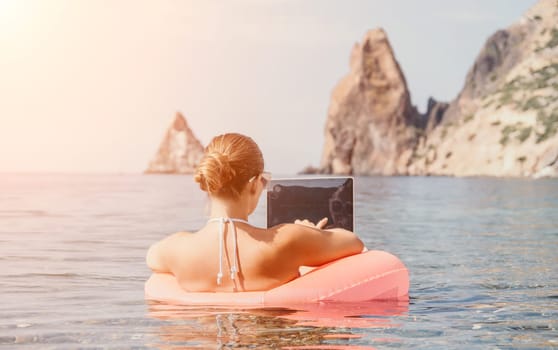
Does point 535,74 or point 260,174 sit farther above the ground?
point 535,74

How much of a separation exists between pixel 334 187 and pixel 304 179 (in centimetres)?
31

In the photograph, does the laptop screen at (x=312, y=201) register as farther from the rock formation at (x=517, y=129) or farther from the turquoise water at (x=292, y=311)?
the rock formation at (x=517, y=129)

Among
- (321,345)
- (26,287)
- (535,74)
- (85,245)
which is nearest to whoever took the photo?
(321,345)

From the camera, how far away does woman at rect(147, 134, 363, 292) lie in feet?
21.2

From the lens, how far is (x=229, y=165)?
252 inches

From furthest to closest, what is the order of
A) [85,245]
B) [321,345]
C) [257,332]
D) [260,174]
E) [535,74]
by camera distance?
[535,74] → [85,245] → [260,174] → [257,332] → [321,345]

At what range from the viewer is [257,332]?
20.0 ft

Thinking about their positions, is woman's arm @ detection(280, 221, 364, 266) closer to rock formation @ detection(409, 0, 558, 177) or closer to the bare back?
the bare back

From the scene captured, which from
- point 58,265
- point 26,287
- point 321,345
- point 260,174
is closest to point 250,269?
point 260,174

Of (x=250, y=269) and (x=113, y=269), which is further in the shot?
(x=113, y=269)

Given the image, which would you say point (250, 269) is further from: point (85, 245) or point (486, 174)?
point (486, 174)

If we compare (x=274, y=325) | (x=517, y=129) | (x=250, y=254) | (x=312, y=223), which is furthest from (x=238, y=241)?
(x=517, y=129)

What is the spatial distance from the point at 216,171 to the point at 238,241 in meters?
0.60

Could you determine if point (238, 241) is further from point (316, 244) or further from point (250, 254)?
point (316, 244)
